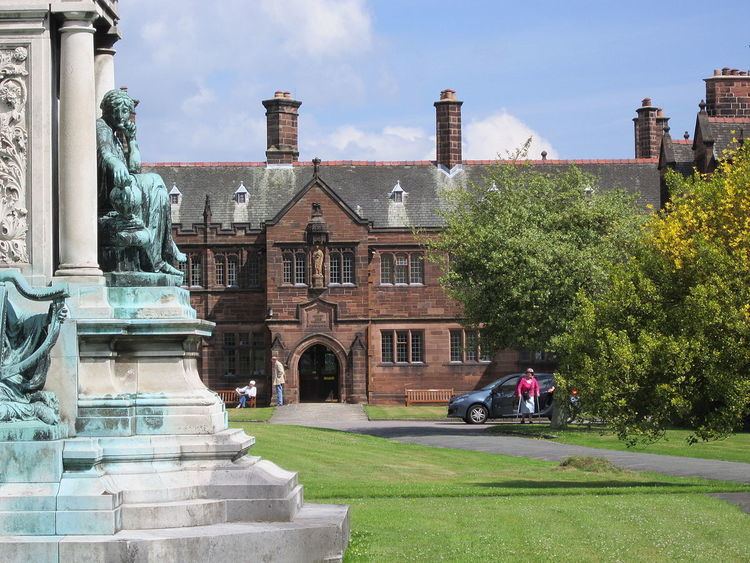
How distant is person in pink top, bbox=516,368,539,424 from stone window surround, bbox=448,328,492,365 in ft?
63.3

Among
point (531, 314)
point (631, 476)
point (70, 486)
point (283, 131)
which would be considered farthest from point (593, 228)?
point (70, 486)

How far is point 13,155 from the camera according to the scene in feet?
41.9

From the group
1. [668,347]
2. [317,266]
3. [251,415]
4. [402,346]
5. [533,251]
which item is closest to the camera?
[668,347]

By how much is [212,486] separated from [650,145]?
65.3 m

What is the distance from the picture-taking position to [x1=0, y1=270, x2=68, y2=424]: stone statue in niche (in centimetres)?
1188

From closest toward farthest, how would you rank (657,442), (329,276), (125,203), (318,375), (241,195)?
(125,203) → (657,442) → (329,276) → (318,375) → (241,195)

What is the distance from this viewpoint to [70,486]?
11.6m

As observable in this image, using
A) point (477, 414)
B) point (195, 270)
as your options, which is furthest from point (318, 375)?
point (477, 414)

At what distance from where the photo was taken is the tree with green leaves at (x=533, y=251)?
133ft

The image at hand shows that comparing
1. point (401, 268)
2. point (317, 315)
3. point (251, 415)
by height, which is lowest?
point (251, 415)

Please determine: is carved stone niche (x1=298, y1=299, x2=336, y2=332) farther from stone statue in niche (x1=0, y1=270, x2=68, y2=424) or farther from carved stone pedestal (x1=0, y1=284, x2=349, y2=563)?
stone statue in niche (x1=0, y1=270, x2=68, y2=424)

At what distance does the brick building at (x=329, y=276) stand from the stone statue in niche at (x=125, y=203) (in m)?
Answer: 49.9

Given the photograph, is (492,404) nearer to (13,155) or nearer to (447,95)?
(447,95)

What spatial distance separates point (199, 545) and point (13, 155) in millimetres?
3888
